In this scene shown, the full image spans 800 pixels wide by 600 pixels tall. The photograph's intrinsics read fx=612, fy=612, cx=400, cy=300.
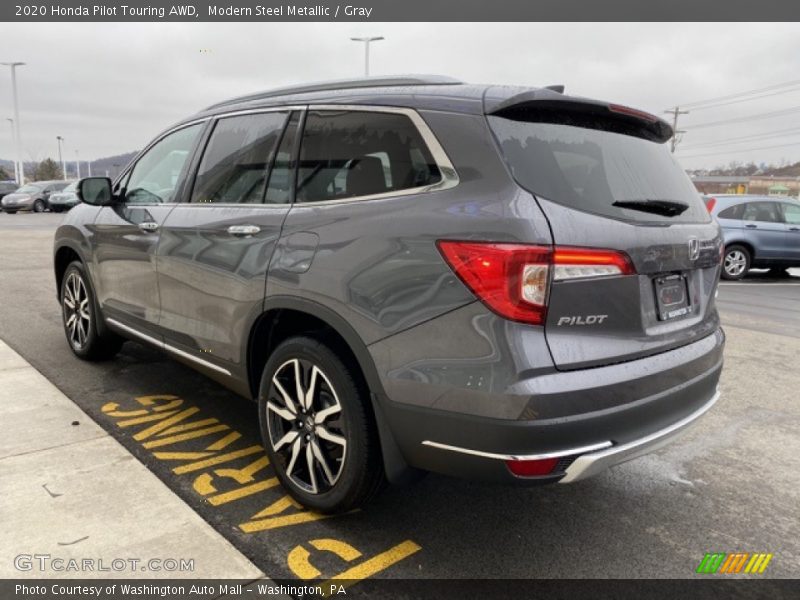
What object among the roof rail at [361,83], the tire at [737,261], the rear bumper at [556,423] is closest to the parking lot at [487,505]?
the rear bumper at [556,423]

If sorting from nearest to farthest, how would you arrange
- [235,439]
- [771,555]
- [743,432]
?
[771,555], [235,439], [743,432]

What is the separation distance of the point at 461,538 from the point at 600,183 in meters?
1.58

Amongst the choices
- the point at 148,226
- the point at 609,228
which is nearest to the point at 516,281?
the point at 609,228

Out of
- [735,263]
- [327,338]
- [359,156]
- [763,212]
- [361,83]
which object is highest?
[361,83]

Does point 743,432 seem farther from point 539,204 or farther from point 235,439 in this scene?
point 235,439

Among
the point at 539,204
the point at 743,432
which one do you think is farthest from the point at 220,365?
the point at 743,432

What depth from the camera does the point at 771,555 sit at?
A: 258 cm

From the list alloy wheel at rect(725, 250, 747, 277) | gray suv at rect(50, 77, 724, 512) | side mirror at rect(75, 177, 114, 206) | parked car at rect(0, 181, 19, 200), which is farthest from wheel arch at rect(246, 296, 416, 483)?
parked car at rect(0, 181, 19, 200)

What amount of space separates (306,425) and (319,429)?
11 cm

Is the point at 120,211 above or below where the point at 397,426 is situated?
above

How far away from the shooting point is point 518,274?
201 centimetres

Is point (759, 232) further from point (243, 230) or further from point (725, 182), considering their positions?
point (725, 182)

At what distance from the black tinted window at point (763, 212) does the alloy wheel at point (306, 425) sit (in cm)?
1145

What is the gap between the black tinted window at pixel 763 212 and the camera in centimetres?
1164
